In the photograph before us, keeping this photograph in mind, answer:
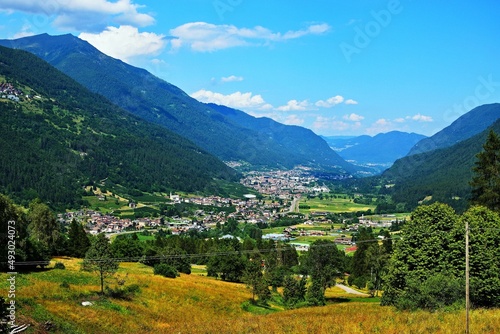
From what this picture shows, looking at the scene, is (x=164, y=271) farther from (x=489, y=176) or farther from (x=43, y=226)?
(x=489, y=176)

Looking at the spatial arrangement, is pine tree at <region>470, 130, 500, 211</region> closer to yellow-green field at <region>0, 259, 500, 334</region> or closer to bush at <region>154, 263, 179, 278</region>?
yellow-green field at <region>0, 259, 500, 334</region>

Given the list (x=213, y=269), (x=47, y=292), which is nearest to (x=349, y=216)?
(x=213, y=269)

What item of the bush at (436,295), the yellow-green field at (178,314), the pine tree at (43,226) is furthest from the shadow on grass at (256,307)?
the pine tree at (43,226)

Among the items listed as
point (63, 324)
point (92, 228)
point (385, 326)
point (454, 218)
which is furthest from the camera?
point (92, 228)

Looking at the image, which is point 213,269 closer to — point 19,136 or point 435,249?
point 435,249

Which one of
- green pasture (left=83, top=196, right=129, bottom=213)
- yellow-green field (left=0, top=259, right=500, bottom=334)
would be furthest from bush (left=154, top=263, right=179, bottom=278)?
green pasture (left=83, top=196, right=129, bottom=213)

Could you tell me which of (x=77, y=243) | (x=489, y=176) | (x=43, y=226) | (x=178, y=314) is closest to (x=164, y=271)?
(x=178, y=314)
